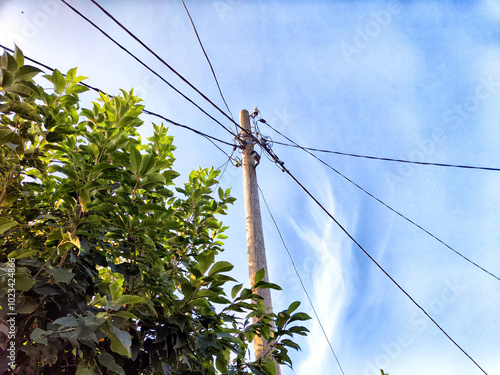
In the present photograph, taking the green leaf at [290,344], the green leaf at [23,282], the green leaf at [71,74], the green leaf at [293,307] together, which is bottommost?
the green leaf at [290,344]

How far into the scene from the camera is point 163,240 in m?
2.66

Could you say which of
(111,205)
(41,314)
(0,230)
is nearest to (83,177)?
(111,205)

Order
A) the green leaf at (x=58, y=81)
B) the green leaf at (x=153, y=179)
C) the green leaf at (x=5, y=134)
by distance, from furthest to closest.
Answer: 1. the green leaf at (x=58, y=81)
2. the green leaf at (x=153, y=179)
3. the green leaf at (x=5, y=134)

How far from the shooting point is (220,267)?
175 cm

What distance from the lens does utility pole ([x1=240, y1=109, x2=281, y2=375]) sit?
12.7 ft

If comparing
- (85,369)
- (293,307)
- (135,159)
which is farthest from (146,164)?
(293,307)

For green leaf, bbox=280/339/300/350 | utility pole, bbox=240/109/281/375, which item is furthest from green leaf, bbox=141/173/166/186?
utility pole, bbox=240/109/281/375

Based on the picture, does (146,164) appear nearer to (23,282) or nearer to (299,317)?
(23,282)

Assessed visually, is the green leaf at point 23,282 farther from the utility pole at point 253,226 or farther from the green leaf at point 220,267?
the utility pole at point 253,226

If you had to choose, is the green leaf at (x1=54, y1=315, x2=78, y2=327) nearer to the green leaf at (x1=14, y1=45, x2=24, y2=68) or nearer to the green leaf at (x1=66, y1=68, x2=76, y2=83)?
the green leaf at (x1=14, y1=45, x2=24, y2=68)

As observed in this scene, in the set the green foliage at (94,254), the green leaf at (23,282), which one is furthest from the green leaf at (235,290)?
the green leaf at (23,282)

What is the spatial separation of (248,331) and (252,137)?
4.14m

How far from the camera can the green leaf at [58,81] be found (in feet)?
7.06

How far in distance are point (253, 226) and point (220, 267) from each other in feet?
9.55
